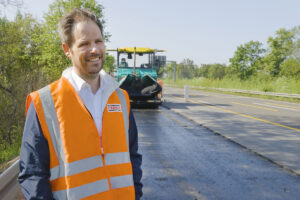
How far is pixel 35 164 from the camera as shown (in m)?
1.50

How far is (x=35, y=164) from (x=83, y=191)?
12.0 inches

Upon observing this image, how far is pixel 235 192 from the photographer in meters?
3.85

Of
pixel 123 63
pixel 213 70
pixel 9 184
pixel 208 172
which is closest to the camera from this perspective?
pixel 9 184

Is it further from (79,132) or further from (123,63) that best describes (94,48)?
(123,63)

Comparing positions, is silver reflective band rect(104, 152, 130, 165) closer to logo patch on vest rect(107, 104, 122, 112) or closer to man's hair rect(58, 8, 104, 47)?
logo patch on vest rect(107, 104, 122, 112)

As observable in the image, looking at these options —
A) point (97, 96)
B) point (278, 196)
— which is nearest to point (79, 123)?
point (97, 96)

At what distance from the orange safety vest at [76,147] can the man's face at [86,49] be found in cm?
14

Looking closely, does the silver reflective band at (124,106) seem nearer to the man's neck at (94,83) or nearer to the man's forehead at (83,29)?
the man's neck at (94,83)

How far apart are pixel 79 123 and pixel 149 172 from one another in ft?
10.8

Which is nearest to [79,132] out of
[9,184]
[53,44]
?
[9,184]

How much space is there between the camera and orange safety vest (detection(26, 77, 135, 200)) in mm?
1530

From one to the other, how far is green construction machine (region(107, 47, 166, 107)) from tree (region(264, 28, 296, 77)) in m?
38.6

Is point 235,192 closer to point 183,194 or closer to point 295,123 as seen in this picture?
point 183,194

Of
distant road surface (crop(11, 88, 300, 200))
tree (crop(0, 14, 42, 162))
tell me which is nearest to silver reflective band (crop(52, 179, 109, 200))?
distant road surface (crop(11, 88, 300, 200))
